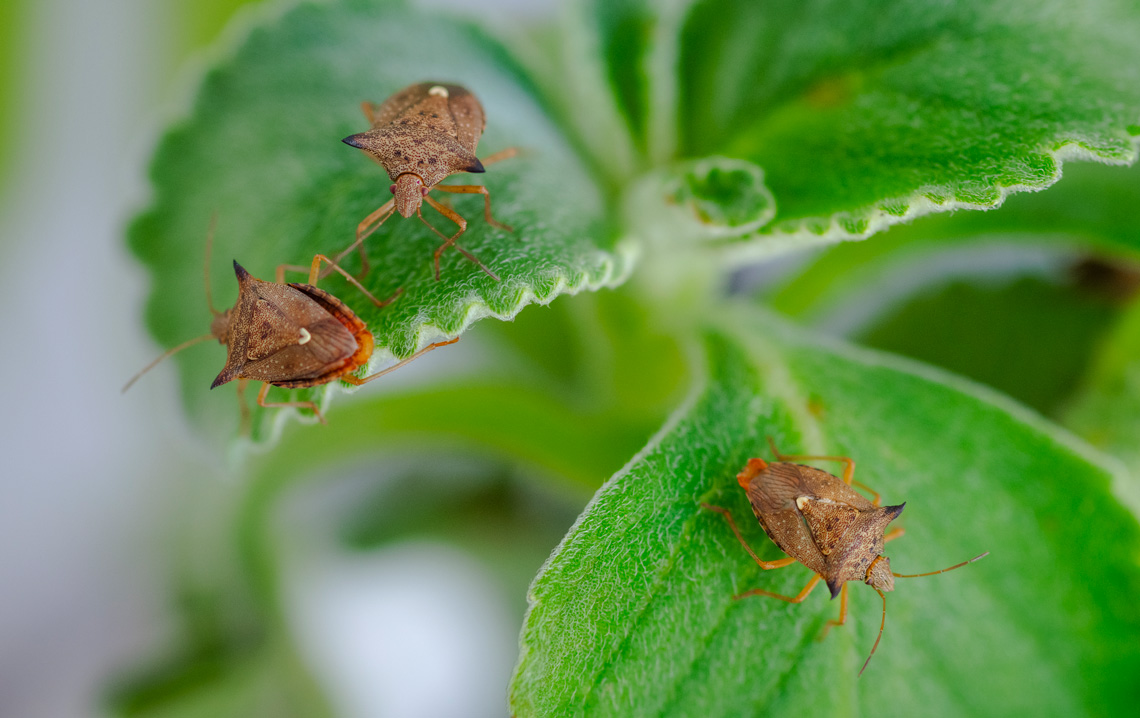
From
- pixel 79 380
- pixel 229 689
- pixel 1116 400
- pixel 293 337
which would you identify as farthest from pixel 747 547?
pixel 79 380

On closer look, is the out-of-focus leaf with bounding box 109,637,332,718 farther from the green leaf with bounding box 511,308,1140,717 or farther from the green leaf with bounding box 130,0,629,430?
the green leaf with bounding box 511,308,1140,717

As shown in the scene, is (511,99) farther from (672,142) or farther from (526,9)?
(526,9)

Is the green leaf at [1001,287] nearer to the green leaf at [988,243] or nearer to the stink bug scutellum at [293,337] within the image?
the green leaf at [988,243]

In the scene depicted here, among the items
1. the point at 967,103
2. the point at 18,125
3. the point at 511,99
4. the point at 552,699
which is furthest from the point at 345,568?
the point at 18,125

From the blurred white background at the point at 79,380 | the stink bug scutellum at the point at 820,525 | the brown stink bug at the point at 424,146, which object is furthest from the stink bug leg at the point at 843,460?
the blurred white background at the point at 79,380

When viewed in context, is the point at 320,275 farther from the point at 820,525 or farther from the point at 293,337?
the point at 820,525
